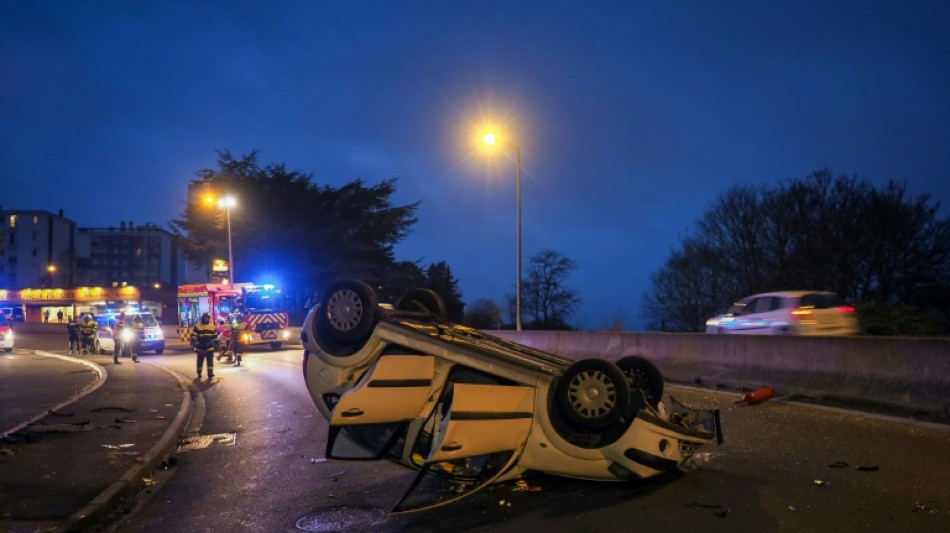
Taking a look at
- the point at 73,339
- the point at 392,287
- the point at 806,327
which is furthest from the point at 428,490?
the point at 392,287

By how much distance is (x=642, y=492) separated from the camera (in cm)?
589

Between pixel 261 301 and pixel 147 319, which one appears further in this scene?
pixel 261 301

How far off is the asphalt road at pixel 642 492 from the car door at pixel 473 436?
286 millimetres

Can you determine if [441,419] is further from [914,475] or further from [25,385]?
[25,385]

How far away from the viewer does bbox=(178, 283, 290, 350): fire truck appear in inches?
1217

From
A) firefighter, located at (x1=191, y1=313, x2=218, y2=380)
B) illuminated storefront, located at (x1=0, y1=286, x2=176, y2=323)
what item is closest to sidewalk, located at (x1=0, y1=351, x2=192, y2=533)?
firefighter, located at (x1=191, y1=313, x2=218, y2=380)

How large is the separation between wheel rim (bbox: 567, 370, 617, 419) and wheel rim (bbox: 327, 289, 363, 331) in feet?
5.86

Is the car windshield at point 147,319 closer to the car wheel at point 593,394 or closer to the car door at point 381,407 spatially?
the car door at point 381,407

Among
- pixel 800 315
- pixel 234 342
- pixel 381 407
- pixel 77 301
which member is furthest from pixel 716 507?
pixel 77 301

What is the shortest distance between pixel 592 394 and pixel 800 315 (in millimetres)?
12236

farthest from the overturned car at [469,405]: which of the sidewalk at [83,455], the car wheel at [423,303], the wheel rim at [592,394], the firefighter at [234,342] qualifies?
the firefighter at [234,342]

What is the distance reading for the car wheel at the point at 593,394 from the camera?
5.47 meters

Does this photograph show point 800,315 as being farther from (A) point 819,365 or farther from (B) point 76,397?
(B) point 76,397

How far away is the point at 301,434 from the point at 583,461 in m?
5.24
